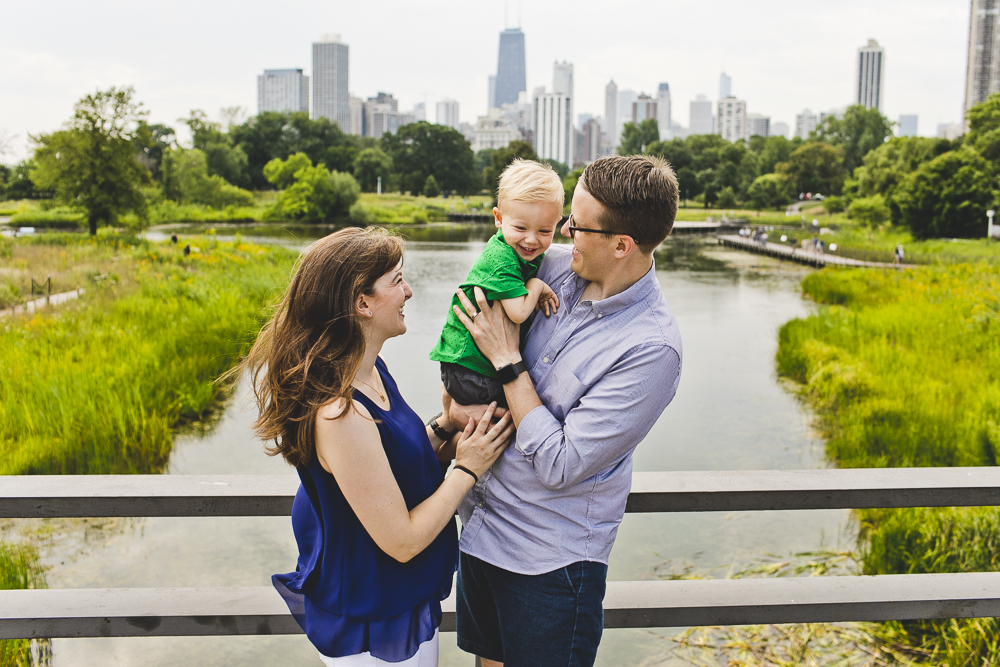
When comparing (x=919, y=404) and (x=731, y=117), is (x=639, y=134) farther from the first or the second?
(x=731, y=117)

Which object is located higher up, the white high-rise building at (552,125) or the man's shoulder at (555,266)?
the white high-rise building at (552,125)

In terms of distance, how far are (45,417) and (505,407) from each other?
483 centimetres

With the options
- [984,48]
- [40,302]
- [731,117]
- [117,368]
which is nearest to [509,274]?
[117,368]

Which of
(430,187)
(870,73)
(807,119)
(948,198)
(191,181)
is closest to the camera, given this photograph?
(948,198)

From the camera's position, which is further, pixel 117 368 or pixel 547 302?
pixel 117 368

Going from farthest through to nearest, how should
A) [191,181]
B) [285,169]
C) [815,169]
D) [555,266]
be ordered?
[815,169]
[285,169]
[191,181]
[555,266]

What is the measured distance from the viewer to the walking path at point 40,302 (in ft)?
30.7

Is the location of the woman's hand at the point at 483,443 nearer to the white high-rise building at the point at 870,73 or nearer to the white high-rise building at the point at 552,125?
the white high-rise building at the point at 552,125

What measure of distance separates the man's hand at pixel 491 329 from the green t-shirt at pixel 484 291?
0.06 feet

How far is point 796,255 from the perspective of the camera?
2706 centimetres

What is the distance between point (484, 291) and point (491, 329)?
0.32 ft

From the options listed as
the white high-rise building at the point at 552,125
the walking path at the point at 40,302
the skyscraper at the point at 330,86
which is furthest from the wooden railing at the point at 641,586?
the skyscraper at the point at 330,86

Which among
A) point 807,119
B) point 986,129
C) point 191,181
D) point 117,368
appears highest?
point 807,119

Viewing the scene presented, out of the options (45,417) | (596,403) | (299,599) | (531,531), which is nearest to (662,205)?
(596,403)
